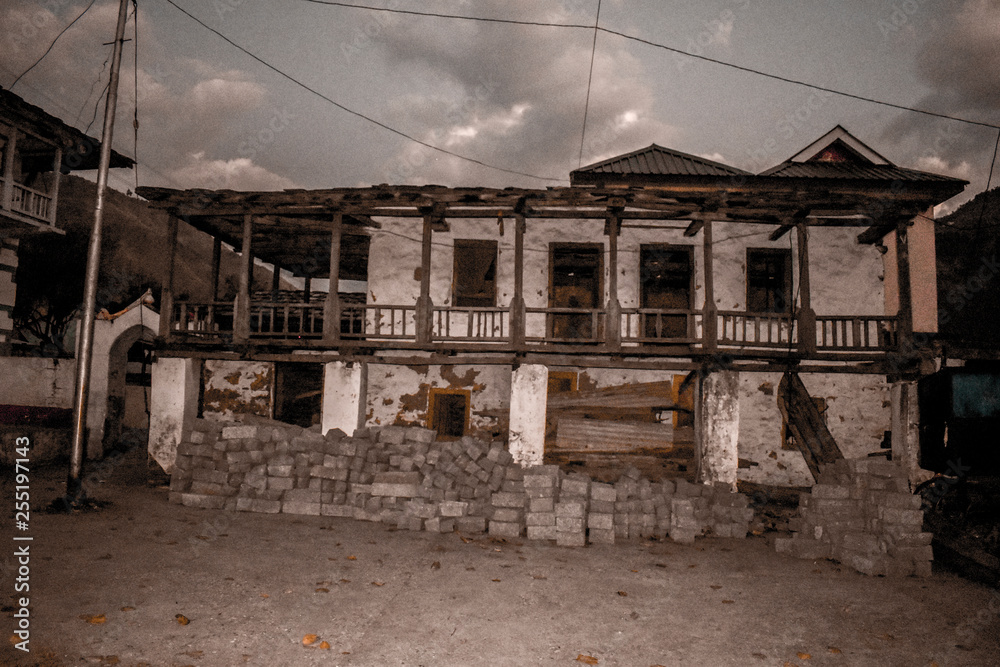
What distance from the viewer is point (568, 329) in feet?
46.4

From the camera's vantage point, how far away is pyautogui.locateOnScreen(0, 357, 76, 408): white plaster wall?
14766 millimetres

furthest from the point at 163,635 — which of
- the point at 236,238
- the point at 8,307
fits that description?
the point at 8,307

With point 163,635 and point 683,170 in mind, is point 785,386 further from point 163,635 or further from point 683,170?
point 163,635

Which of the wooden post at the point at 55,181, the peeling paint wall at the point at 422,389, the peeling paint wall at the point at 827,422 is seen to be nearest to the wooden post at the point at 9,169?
the wooden post at the point at 55,181

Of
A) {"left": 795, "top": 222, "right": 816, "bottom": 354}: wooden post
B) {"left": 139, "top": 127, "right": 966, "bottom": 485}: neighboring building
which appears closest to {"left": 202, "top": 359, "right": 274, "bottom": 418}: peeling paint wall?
{"left": 139, "top": 127, "right": 966, "bottom": 485}: neighboring building

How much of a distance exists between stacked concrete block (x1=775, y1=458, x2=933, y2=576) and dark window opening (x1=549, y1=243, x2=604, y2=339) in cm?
677

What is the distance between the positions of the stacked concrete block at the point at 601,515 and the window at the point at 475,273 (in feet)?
21.0

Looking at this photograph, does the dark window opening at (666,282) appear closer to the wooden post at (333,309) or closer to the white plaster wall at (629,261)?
the white plaster wall at (629,261)

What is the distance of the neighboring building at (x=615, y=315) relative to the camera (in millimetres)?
10906

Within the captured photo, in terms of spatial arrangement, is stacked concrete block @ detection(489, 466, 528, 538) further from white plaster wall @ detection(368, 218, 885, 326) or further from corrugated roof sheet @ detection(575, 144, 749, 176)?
corrugated roof sheet @ detection(575, 144, 749, 176)

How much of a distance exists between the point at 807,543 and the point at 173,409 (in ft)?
44.1

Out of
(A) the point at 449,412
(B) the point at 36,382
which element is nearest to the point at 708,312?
(A) the point at 449,412

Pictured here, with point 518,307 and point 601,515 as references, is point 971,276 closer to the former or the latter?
point 518,307

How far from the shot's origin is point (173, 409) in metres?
12.0
